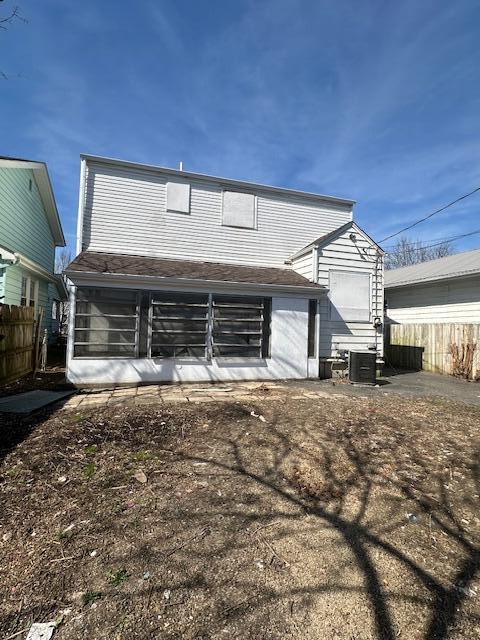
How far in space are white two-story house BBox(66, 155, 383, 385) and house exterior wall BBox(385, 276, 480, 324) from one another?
3.50 metres

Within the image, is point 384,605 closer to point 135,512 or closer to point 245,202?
point 135,512

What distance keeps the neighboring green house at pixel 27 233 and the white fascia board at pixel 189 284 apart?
11.1 ft

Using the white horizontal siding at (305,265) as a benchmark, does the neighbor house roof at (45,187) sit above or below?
above

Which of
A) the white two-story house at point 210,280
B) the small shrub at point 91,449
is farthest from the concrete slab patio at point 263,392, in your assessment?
the small shrub at point 91,449

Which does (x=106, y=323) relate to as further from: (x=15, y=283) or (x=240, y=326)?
(x=15, y=283)

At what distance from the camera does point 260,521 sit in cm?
301

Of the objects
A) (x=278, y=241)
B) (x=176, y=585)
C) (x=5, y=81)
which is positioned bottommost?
(x=176, y=585)

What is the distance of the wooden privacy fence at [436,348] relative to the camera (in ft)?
36.6

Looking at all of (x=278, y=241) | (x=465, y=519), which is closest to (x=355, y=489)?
(x=465, y=519)

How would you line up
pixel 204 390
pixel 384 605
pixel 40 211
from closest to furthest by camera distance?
1. pixel 384 605
2. pixel 204 390
3. pixel 40 211

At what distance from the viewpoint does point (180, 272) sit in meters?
9.52

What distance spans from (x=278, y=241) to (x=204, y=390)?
6.57 meters

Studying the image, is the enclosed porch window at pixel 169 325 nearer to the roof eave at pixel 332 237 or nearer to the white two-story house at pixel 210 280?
the white two-story house at pixel 210 280

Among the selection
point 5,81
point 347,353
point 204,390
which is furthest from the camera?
point 347,353
